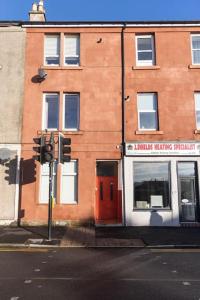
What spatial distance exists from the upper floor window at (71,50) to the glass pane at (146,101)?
3.71 meters

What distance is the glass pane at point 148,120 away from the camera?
19266 millimetres

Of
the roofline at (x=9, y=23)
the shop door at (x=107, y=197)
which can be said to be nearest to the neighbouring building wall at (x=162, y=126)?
the shop door at (x=107, y=197)

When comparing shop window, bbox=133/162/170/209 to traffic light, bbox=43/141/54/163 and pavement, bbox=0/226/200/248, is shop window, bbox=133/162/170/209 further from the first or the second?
traffic light, bbox=43/141/54/163

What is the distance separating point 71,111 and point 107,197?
4.59 metres

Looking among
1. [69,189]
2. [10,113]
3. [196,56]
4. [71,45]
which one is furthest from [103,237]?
[196,56]

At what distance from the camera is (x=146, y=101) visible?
1955 cm

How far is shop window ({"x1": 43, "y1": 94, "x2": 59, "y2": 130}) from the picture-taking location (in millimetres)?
19328

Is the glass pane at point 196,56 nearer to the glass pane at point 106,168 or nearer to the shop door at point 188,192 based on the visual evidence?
the shop door at point 188,192

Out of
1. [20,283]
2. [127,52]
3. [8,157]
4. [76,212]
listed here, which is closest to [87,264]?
[20,283]

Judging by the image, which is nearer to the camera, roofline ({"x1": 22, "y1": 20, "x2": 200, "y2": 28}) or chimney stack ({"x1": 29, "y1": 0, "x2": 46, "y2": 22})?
roofline ({"x1": 22, "y1": 20, "x2": 200, "y2": 28})

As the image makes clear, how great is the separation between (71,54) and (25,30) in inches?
104

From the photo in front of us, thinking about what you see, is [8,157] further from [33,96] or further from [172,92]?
[172,92]

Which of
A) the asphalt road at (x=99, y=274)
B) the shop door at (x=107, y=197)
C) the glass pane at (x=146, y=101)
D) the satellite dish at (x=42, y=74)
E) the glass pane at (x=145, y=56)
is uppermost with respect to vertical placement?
the glass pane at (x=145, y=56)

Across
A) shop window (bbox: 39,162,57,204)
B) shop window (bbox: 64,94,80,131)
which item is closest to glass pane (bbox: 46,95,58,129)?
shop window (bbox: 64,94,80,131)
